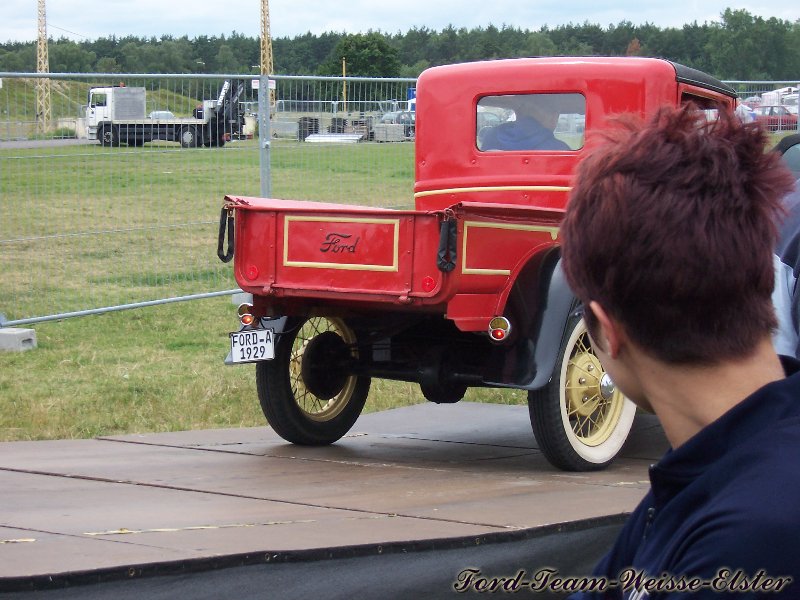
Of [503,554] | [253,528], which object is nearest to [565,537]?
[503,554]

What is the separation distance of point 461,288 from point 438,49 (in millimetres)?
77695

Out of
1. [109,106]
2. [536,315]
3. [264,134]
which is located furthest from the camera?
[264,134]

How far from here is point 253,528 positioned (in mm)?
3736

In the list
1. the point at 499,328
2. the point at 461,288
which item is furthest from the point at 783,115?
the point at 461,288

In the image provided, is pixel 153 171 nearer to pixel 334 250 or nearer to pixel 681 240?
pixel 334 250

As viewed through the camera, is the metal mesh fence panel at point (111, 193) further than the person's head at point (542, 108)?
Yes

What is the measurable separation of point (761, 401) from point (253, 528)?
272 centimetres

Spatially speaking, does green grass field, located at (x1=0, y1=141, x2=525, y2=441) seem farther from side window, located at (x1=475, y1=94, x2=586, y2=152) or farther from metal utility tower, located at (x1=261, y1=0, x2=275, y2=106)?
metal utility tower, located at (x1=261, y1=0, x2=275, y2=106)

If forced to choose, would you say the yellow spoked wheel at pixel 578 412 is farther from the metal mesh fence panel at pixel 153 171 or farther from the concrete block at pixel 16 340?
the concrete block at pixel 16 340

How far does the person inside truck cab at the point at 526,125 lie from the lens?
6.50m

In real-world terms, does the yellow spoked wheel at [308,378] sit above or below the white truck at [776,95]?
below

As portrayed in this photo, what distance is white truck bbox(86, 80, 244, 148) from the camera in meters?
8.55

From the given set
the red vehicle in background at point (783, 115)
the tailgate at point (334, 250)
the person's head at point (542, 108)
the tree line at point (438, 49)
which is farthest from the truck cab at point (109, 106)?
the tree line at point (438, 49)

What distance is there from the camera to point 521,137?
6.56 meters
